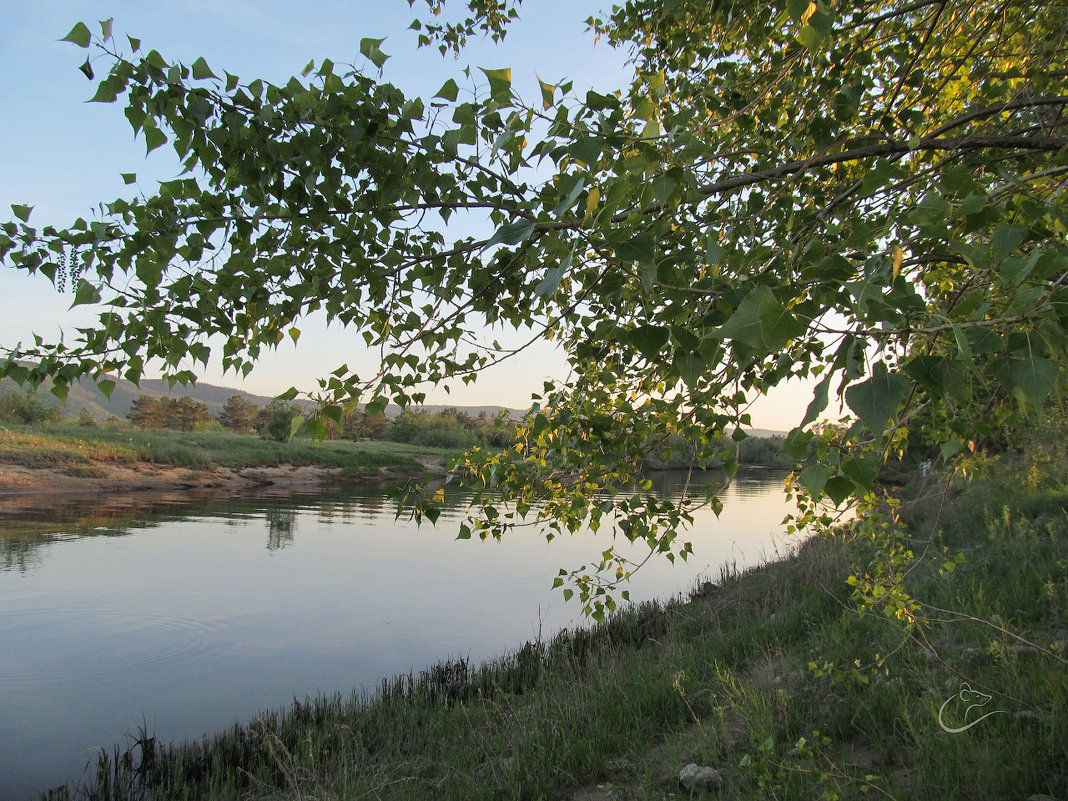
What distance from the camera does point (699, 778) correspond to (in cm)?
373

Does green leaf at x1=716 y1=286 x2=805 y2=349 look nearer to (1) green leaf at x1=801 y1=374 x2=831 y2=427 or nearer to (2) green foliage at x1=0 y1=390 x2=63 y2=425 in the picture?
(1) green leaf at x1=801 y1=374 x2=831 y2=427

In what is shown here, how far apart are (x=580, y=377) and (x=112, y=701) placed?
23.3 ft

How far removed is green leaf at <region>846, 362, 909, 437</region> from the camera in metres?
1.05

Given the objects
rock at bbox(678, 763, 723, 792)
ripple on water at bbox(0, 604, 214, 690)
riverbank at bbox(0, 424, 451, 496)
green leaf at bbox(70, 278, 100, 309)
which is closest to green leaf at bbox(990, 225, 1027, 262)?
green leaf at bbox(70, 278, 100, 309)

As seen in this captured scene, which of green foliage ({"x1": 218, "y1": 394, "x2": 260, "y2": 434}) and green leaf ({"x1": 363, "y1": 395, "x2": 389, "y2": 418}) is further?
green foliage ({"x1": 218, "y1": 394, "x2": 260, "y2": 434})

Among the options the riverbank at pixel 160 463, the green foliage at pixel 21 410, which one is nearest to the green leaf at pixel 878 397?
the riverbank at pixel 160 463

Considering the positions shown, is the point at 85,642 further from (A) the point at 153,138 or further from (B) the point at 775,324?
(B) the point at 775,324

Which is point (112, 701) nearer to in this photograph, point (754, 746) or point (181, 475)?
point (754, 746)

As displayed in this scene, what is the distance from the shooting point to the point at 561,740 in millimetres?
4641

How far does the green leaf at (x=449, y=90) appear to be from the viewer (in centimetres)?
196

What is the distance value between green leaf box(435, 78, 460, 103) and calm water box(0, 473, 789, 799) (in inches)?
224

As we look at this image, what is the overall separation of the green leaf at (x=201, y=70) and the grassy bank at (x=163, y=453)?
2439 centimetres

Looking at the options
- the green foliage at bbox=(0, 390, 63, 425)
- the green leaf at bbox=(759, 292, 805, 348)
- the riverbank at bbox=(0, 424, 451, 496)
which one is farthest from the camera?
the green foliage at bbox=(0, 390, 63, 425)

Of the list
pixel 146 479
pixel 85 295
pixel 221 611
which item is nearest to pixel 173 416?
pixel 146 479
